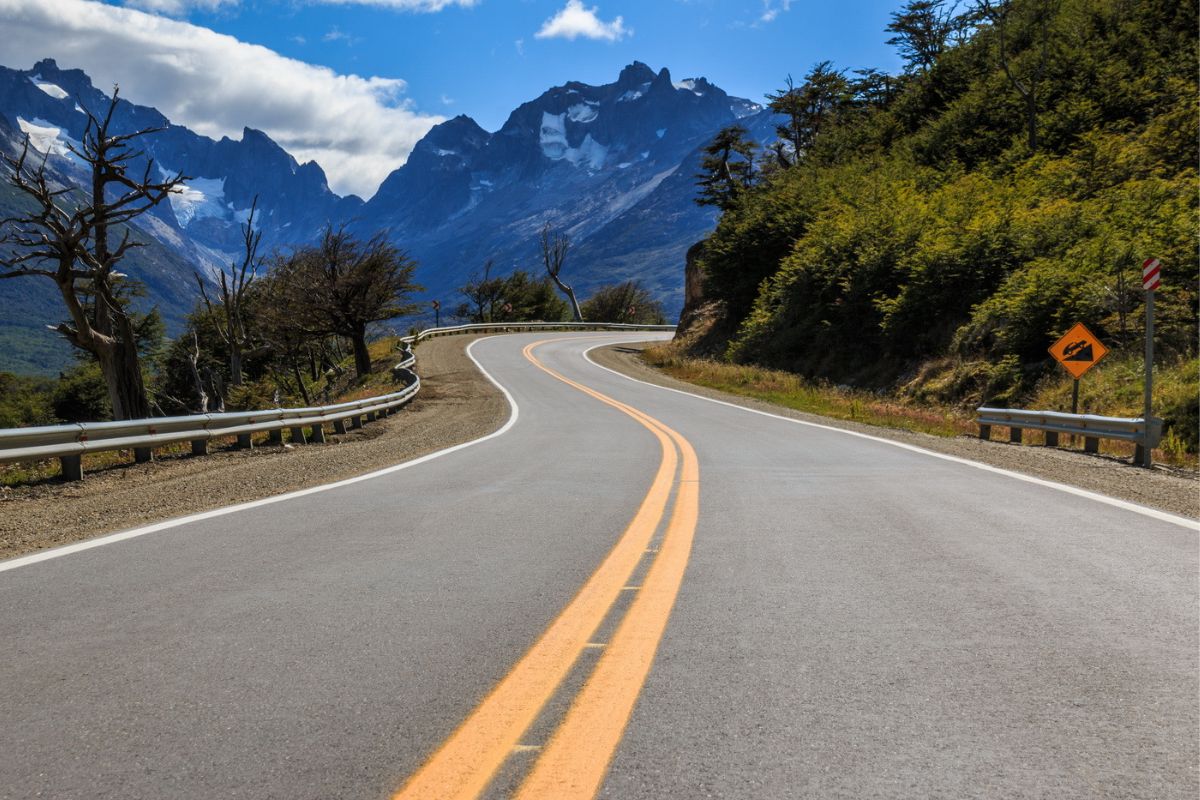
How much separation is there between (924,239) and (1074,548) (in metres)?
23.8

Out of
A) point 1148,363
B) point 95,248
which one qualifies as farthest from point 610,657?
point 95,248

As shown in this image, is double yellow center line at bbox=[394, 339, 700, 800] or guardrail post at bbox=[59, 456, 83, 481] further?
guardrail post at bbox=[59, 456, 83, 481]

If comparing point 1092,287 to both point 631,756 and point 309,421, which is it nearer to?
point 309,421

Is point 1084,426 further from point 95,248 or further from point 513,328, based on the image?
point 513,328

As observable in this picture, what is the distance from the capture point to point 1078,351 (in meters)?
14.0

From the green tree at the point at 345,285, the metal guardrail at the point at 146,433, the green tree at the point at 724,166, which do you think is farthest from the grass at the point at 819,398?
the green tree at the point at 724,166

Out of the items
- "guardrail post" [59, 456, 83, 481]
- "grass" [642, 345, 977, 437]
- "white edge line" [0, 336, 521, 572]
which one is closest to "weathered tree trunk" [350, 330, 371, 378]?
"grass" [642, 345, 977, 437]

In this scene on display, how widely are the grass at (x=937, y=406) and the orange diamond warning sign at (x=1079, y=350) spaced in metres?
1.45

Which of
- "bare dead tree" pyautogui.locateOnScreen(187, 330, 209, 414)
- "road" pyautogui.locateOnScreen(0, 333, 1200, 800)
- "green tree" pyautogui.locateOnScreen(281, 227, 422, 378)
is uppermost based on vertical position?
"green tree" pyautogui.locateOnScreen(281, 227, 422, 378)

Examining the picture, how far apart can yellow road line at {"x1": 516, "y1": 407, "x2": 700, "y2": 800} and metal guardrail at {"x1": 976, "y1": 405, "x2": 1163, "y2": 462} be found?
9335mm

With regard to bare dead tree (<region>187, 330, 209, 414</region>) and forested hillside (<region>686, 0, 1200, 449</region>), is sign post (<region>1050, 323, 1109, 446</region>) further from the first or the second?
bare dead tree (<region>187, 330, 209, 414</region>)

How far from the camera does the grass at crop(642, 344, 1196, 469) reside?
44.8 ft

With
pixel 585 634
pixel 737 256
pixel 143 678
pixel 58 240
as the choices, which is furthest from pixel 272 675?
pixel 737 256

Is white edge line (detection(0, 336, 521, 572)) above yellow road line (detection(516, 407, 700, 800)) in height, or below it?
below
